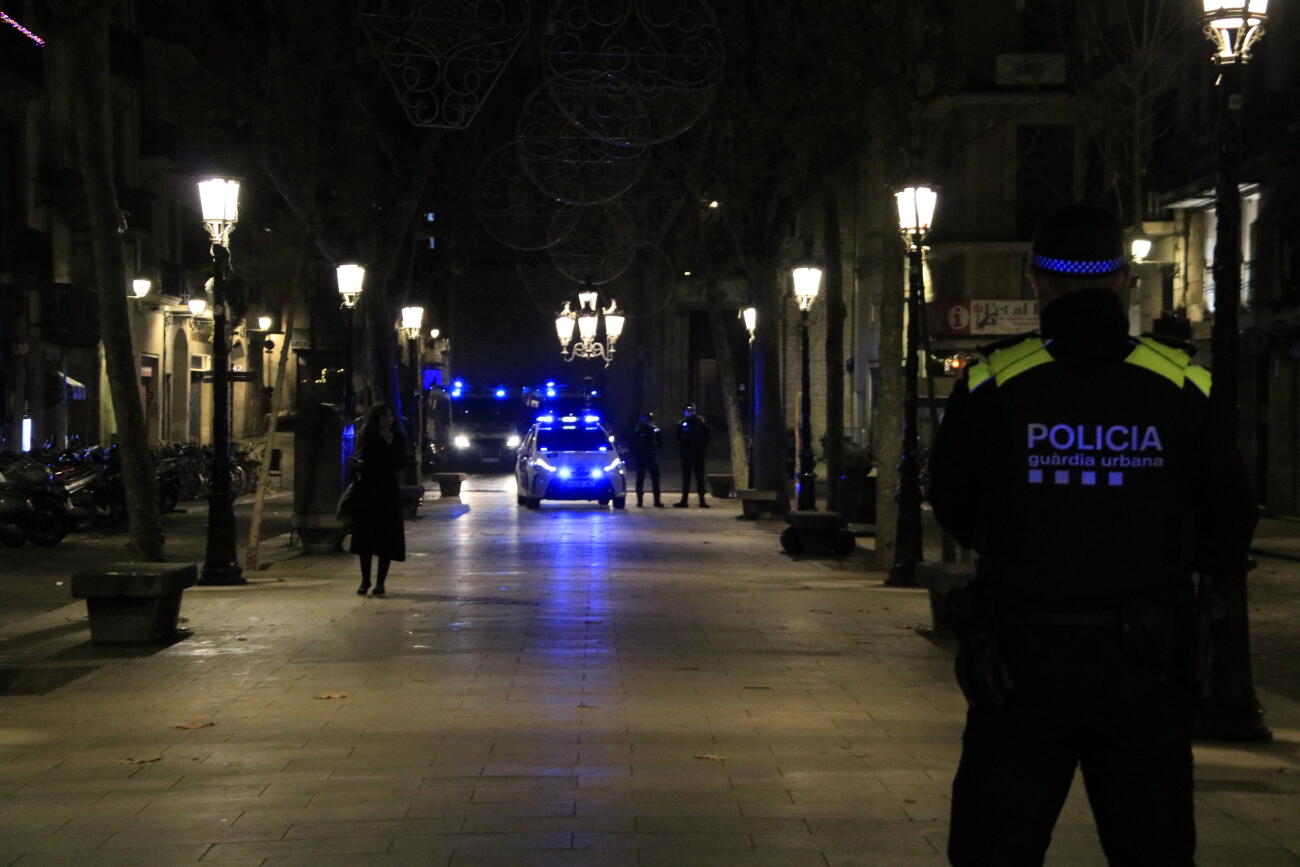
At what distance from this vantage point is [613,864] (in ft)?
21.0

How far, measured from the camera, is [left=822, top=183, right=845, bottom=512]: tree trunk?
25469 millimetres

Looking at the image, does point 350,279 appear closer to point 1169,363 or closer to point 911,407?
point 911,407

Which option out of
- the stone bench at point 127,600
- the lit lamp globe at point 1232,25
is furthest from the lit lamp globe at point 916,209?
the stone bench at point 127,600

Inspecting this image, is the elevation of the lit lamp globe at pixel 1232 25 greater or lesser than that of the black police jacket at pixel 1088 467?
greater

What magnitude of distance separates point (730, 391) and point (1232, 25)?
79.2 ft

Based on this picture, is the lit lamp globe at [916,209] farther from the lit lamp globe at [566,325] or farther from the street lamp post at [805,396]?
the lit lamp globe at [566,325]

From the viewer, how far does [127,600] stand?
12758 millimetres

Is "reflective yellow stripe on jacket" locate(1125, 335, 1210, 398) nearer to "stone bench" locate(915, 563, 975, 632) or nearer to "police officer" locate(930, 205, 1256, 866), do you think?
"police officer" locate(930, 205, 1256, 866)

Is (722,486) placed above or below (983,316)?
below

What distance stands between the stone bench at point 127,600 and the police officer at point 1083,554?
30.7 feet

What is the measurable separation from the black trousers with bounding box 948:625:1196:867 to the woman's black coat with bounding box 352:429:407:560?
12995 mm

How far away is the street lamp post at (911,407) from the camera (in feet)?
55.8

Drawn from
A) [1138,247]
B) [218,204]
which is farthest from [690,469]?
[218,204]

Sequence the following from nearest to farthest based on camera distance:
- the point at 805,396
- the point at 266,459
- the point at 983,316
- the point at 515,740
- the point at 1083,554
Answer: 1. the point at 1083,554
2. the point at 515,740
3. the point at 266,459
4. the point at 805,396
5. the point at 983,316
